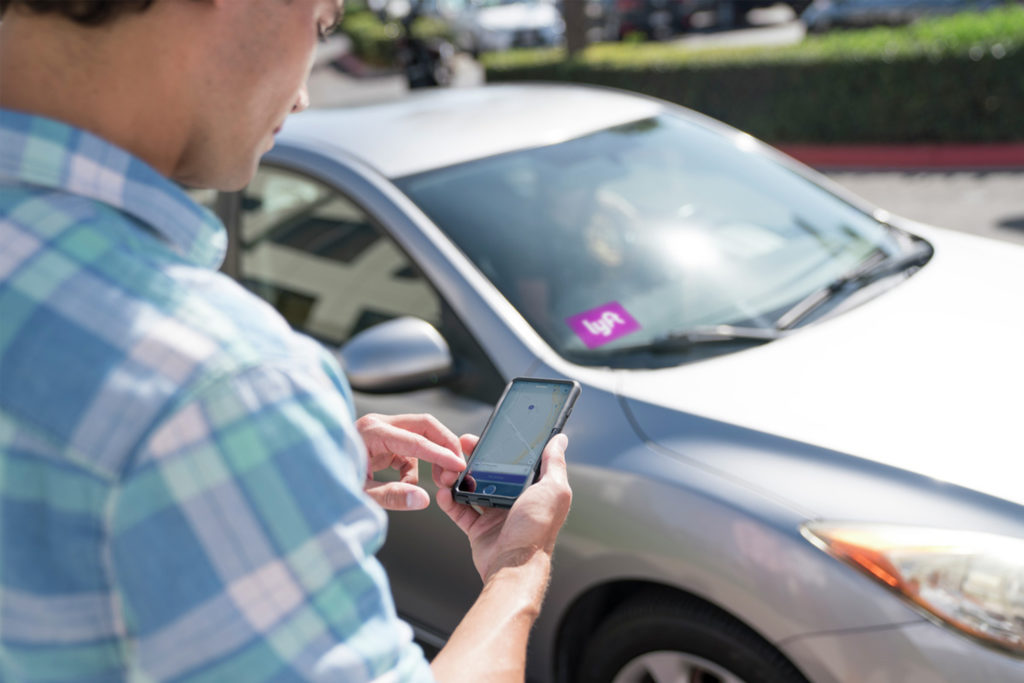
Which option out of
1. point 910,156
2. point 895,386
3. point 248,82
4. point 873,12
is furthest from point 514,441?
point 873,12

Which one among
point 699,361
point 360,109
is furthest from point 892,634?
point 360,109

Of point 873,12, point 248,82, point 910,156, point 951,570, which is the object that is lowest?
point 910,156

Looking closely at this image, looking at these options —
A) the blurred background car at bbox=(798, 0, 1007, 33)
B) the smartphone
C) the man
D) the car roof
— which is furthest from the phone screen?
the blurred background car at bbox=(798, 0, 1007, 33)

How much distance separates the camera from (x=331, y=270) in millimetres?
2785

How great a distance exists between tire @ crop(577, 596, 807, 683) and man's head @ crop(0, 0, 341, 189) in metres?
1.41

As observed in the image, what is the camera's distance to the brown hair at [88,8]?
0.71m

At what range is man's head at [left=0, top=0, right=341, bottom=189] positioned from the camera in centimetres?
73

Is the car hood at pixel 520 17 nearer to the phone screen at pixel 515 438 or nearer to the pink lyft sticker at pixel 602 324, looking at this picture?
the pink lyft sticker at pixel 602 324

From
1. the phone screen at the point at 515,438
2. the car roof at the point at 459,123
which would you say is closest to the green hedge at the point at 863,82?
the car roof at the point at 459,123

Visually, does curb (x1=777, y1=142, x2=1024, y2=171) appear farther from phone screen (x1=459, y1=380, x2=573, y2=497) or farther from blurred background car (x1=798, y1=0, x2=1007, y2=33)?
blurred background car (x1=798, y1=0, x2=1007, y2=33)

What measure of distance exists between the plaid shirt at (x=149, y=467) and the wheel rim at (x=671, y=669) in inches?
53.5

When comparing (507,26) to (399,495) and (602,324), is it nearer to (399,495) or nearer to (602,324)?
(602,324)

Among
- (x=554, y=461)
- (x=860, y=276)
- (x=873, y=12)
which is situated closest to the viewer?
(x=554, y=461)

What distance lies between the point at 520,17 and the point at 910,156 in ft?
52.0
